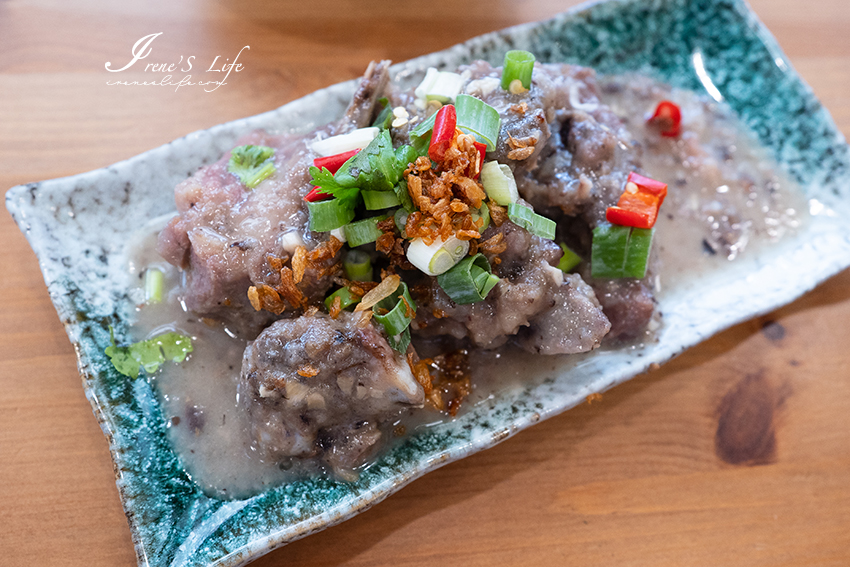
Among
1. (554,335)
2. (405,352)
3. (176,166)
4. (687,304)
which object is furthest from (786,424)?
(176,166)

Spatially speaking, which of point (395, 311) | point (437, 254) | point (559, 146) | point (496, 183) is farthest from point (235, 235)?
point (559, 146)

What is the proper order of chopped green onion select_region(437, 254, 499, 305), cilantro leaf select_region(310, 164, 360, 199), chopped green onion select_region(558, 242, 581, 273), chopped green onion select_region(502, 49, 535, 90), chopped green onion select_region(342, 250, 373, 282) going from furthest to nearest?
chopped green onion select_region(558, 242, 581, 273)
chopped green onion select_region(502, 49, 535, 90)
chopped green onion select_region(342, 250, 373, 282)
chopped green onion select_region(437, 254, 499, 305)
cilantro leaf select_region(310, 164, 360, 199)

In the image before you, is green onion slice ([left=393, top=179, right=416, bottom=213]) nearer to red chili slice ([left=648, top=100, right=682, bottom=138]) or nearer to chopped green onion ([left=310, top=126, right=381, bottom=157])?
chopped green onion ([left=310, top=126, right=381, bottom=157])

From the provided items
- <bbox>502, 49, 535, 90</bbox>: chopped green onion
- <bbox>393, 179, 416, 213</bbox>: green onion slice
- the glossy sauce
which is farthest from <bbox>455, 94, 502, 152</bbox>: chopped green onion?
the glossy sauce

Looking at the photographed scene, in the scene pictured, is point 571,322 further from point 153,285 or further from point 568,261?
point 153,285

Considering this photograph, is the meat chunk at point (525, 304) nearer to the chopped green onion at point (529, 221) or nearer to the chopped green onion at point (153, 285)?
the chopped green onion at point (529, 221)

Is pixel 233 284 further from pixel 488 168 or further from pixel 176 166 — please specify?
pixel 488 168

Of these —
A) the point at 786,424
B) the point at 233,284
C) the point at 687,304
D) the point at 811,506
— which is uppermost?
the point at 233,284
